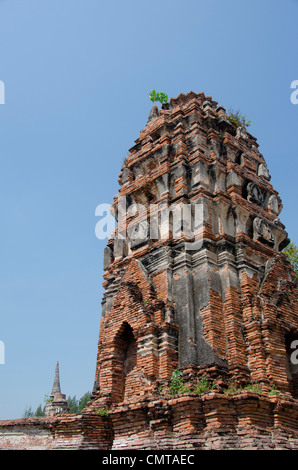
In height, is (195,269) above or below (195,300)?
above

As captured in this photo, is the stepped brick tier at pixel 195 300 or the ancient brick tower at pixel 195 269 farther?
the ancient brick tower at pixel 195 269

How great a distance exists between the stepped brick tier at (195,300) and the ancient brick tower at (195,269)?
0.03 m

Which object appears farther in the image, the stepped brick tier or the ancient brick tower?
the ancient brick tower

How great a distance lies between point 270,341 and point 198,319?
169cm

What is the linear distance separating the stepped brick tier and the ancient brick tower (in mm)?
34

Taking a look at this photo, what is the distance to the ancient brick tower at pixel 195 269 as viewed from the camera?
32.9ft

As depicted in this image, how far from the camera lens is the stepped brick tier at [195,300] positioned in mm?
8680

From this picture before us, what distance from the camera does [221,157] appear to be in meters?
13.9

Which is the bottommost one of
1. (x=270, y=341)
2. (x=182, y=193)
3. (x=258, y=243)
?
(x=270, y=341)

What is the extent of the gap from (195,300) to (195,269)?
34.1 inches

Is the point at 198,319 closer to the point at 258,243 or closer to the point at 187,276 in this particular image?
the point at 187,276

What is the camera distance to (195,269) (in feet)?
36.7

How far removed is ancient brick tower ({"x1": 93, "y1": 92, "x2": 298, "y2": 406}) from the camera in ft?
32.9

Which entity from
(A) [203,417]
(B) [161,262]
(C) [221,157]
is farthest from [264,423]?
(C) [221,157]
